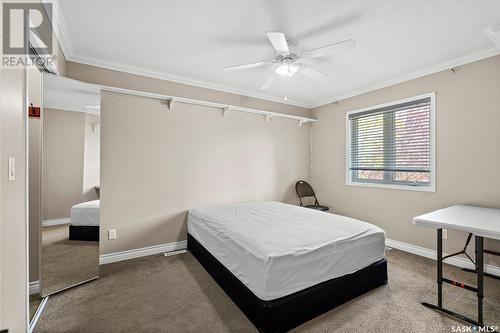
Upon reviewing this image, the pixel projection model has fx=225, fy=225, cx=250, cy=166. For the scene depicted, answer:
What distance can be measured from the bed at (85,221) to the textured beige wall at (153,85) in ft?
4.99

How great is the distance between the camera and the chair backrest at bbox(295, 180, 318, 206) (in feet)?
14.2

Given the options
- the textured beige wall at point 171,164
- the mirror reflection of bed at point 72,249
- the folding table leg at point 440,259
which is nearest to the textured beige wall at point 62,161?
the mirror reflection of bed at point 72,249

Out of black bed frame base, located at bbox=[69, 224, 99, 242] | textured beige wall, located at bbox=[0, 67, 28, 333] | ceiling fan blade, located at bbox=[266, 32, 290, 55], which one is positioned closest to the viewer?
textured beige wall, located at bbox=[0, 67, 28, 333]

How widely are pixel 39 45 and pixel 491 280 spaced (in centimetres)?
482

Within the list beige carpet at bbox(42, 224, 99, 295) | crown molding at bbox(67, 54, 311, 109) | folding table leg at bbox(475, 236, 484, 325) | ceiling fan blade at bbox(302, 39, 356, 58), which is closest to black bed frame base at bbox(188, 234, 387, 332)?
folding table leg at bbox(475, 236, 484, 325)

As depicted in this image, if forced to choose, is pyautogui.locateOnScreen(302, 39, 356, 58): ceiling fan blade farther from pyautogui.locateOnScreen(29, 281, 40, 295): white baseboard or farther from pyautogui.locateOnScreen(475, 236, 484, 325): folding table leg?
pyautogui.locateOnScreen(29, 281, 40, 295): white baseboard

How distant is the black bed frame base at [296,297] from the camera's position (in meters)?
1.58

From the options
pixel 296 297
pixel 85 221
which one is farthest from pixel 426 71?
pixel 85 221

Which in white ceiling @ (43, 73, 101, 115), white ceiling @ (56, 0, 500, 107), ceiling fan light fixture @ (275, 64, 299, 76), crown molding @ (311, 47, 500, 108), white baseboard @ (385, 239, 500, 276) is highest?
white ceiling @ (56, 0, 500, 107)

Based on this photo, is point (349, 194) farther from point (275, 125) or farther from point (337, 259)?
point (337, 259)

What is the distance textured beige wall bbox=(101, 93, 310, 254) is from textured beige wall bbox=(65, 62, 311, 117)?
0.65 feet

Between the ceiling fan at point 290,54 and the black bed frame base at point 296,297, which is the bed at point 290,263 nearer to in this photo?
the black bed frame base at point 296,297

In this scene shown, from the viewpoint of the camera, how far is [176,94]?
3.30 meters

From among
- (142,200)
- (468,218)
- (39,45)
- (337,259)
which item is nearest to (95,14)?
(39,45)
